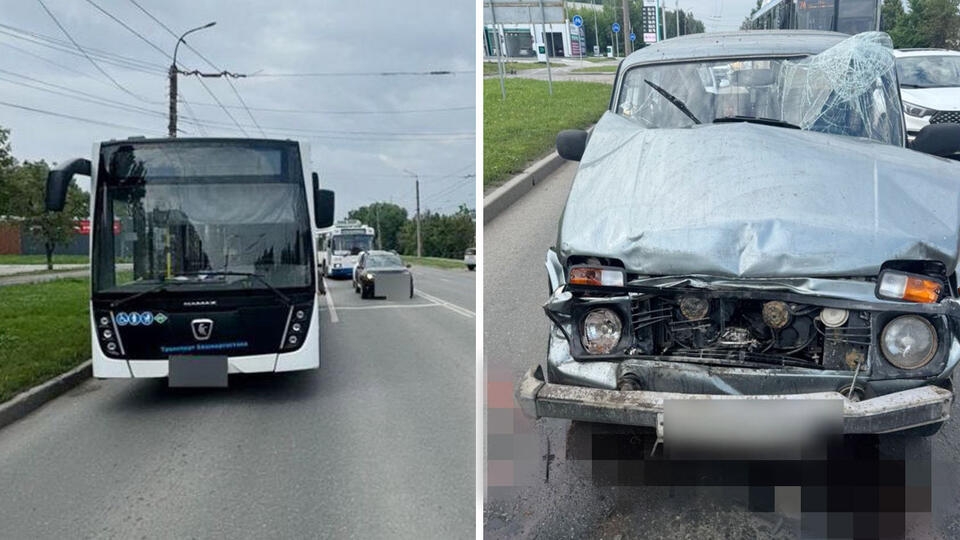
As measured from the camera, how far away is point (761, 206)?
124 inches

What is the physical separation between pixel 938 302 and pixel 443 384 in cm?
508

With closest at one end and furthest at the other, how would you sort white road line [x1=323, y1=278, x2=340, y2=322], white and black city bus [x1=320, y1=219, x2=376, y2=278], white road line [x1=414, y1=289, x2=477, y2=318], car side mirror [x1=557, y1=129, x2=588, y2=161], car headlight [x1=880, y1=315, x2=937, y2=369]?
car headlight [x1=880, y1=315, x2=937, y2=369]
car side mirror [x1=557, y1=129, x2=588, y2=161]
white road line [x1=323, y1=278, x2=340, y2=322]
white road line [x1=414, y1=289, x2=477, y2=318]
white and black city bus [x1=320, y1=219, x2=376, y2=278]

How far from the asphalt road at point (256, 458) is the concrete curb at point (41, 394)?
10 centimetres

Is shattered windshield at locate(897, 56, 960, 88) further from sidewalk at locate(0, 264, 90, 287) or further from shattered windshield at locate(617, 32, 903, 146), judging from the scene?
sidewalk at locate(0, 264, 90, 287)

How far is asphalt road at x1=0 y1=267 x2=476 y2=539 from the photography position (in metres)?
4.09

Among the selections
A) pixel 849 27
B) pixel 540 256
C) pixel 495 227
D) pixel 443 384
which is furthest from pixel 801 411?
pixel 849 27

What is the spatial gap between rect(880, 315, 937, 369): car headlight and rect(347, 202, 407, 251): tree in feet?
22.1

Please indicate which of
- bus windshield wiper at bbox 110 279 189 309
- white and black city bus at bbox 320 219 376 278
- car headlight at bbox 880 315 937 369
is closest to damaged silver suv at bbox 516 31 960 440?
car headlight at bbox 880 315 937 369

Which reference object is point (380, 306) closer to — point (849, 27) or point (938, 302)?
point (849, 27)

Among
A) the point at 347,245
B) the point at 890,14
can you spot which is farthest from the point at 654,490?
the point at 890,14

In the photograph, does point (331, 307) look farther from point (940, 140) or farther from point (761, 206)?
point (761, 206)

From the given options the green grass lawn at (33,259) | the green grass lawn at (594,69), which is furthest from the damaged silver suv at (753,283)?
the green grass lawn at (33,259)

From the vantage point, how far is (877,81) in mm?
4309

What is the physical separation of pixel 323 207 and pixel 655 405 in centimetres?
477
